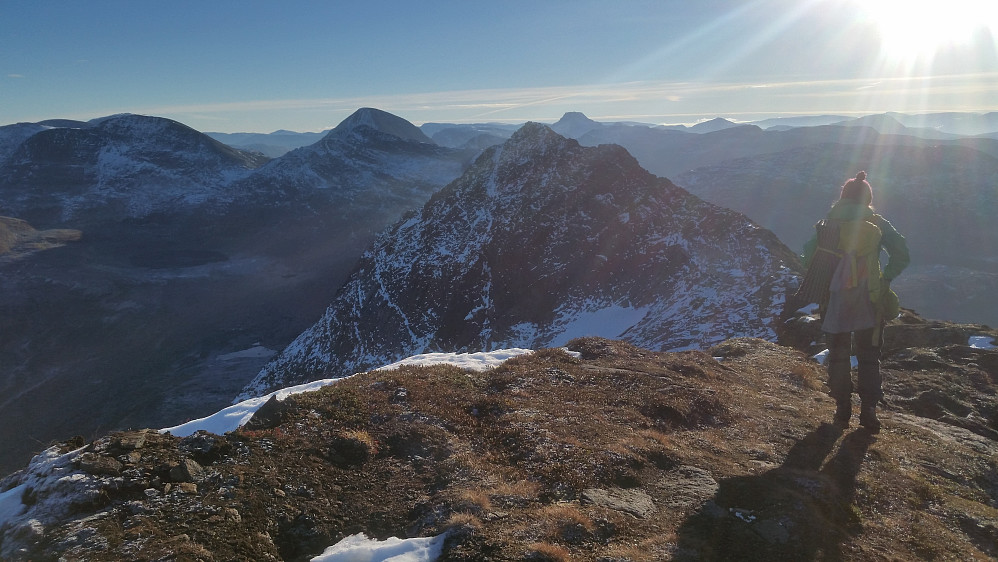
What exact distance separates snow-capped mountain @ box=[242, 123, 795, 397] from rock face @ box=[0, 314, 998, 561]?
107 feet

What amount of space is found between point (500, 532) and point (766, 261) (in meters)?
53.7

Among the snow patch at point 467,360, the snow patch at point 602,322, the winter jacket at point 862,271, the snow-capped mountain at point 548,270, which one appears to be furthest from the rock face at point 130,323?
the winter jacket at point 862,271

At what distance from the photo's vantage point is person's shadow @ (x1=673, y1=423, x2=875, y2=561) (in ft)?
21.1

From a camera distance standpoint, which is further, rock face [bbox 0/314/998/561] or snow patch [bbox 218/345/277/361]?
snow patch [bbox 218/345/277/361]

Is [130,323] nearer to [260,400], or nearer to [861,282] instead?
[260,400]

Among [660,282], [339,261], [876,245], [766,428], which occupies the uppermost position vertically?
[876,245]

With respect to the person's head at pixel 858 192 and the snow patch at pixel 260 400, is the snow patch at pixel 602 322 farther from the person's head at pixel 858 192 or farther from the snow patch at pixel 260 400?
the person's head at pixel 858 192

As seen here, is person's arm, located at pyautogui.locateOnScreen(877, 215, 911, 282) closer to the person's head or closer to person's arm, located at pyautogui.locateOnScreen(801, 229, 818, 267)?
the person's head

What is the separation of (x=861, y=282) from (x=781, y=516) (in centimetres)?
538

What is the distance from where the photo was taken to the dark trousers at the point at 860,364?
1031 cm

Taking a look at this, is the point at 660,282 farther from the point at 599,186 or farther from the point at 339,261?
the point at 339,261

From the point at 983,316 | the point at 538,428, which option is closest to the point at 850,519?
the point at 538,428

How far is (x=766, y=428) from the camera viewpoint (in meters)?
11.2

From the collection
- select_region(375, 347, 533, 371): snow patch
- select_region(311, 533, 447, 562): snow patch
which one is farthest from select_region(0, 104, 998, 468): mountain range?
select_region(311, 533, 447, 562): snow patch
